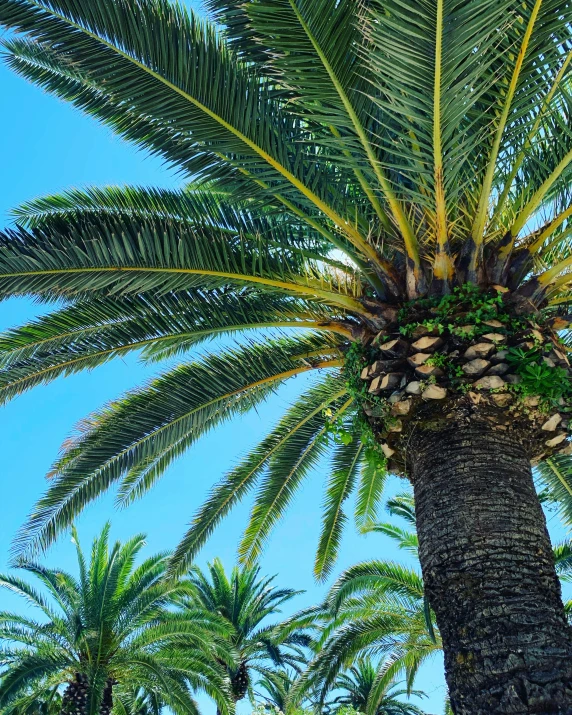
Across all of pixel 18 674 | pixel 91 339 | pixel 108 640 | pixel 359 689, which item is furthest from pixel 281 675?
pixel 91 339

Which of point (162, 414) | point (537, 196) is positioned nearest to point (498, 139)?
point (537, 196)

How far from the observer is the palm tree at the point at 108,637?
629 inches

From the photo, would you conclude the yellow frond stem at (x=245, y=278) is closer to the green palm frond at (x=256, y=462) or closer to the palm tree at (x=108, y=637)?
the green palm frond at (x=256, y=462)

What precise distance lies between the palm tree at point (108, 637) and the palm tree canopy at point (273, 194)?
29.3 ft

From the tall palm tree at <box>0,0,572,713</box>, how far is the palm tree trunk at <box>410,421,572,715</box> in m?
0.01

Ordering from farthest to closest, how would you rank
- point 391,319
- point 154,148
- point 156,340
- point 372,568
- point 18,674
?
point 18,674, point 372,568, point 156,340, point 154,148, point 391,319

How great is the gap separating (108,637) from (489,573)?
14485mm

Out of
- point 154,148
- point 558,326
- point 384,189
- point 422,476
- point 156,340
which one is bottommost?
point 422,476

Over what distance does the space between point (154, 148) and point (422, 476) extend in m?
3.51

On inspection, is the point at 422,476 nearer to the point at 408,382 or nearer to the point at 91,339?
the point at 408,382

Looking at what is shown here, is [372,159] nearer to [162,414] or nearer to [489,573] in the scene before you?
[489,573]

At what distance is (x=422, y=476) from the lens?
15.0ft

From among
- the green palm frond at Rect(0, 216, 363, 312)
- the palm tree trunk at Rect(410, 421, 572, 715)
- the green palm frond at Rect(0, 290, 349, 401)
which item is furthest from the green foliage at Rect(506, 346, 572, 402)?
the green palm frond at Rect(0, 290, 349, 401)

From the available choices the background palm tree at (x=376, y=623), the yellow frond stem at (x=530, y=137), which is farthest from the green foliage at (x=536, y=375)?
the background palm tree at (x=376, y=623)
